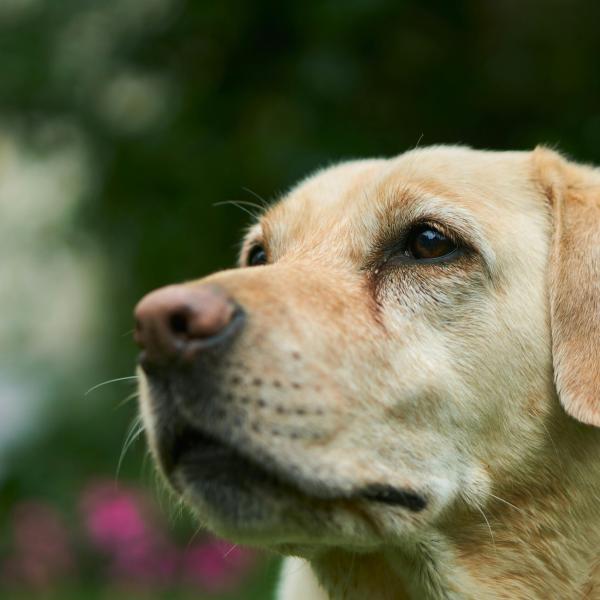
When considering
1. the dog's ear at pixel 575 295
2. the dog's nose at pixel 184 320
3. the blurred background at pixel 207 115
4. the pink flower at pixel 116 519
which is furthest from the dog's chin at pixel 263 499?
the pink flower at pixel 116 519

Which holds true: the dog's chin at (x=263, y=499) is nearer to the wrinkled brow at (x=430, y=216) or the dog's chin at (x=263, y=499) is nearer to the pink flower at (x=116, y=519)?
the wrinkled brow at (x=430, y=216)

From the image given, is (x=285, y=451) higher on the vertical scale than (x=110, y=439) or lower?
higher

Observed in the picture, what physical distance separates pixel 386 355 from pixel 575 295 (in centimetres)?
63

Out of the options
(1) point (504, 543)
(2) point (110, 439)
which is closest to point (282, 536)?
(1) point (504, 543)

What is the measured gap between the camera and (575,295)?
3.02m

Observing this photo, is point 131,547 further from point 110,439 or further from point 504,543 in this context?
point 504,543

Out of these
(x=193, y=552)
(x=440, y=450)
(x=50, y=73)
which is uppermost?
(x=440, y=450)

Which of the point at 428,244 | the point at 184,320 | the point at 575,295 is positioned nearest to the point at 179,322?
the point at 184,320

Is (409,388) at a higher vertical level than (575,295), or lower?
lower

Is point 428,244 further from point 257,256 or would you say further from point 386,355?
point 257,256

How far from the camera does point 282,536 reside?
2.69 metres

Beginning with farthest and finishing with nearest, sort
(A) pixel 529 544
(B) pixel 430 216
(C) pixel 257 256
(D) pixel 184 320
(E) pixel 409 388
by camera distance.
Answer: (C) pixel 257 256
(B) pixel 430 216
(A) pixel 529 544
(E) pixel 409 388
(D) pixel 184 320

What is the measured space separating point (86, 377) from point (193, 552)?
4.51 m

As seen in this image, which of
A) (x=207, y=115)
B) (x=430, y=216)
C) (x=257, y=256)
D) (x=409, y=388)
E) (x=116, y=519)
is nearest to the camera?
(x=409, y=388)
